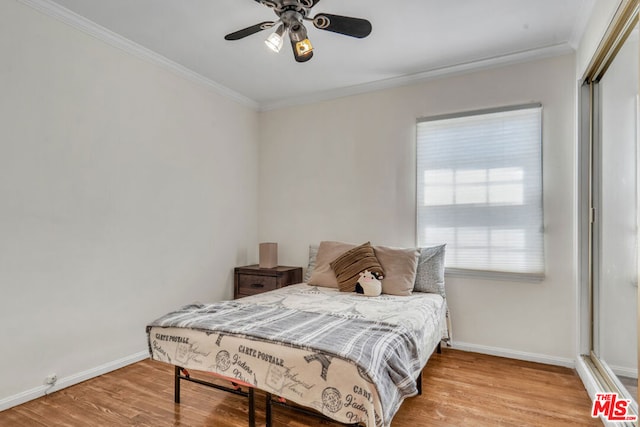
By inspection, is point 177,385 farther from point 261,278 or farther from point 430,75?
point 430,75

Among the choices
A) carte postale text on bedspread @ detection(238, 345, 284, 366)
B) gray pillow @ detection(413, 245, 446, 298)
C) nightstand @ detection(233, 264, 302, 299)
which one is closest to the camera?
carte postale text on bedspread @ detection(238, 345, 284, 366)

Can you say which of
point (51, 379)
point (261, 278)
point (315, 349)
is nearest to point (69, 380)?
point (51, 379)

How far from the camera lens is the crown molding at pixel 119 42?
2.44 metres

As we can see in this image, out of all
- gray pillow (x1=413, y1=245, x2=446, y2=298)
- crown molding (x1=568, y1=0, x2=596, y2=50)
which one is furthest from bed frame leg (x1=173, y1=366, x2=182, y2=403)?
crown molding (x1=568, y1=0, x2=596, y2=50)

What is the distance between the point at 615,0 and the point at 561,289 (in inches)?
81.6

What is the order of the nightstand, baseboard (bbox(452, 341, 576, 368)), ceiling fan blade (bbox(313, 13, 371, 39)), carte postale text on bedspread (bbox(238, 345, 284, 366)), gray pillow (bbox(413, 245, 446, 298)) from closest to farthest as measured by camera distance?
1. carte postale text on bedspread (bbox(238, 345, 284, 366))
2. ceiling fan blade (bbox(313, 13, 371, 39))
3. baseboard (bbox(452, 341, 576, 368))
4. gray pillow (bbox(413, 245, 446, 298))
5. the nightstand

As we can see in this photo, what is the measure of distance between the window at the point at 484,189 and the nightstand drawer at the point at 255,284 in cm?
157

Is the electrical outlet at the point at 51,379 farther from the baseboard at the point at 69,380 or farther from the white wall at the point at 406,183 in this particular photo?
the white wall at the point at 406,183

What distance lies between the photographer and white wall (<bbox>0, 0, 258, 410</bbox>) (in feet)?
7.54

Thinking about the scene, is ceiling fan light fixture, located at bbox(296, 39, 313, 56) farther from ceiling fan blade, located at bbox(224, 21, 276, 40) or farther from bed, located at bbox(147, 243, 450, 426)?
bed, located at bbox(147, 243, 450, 426)

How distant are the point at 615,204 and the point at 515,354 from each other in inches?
59.8

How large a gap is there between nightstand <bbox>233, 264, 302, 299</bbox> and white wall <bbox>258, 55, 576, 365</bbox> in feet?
1.01

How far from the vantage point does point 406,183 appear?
3.60 meters

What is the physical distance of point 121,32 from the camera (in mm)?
2805
